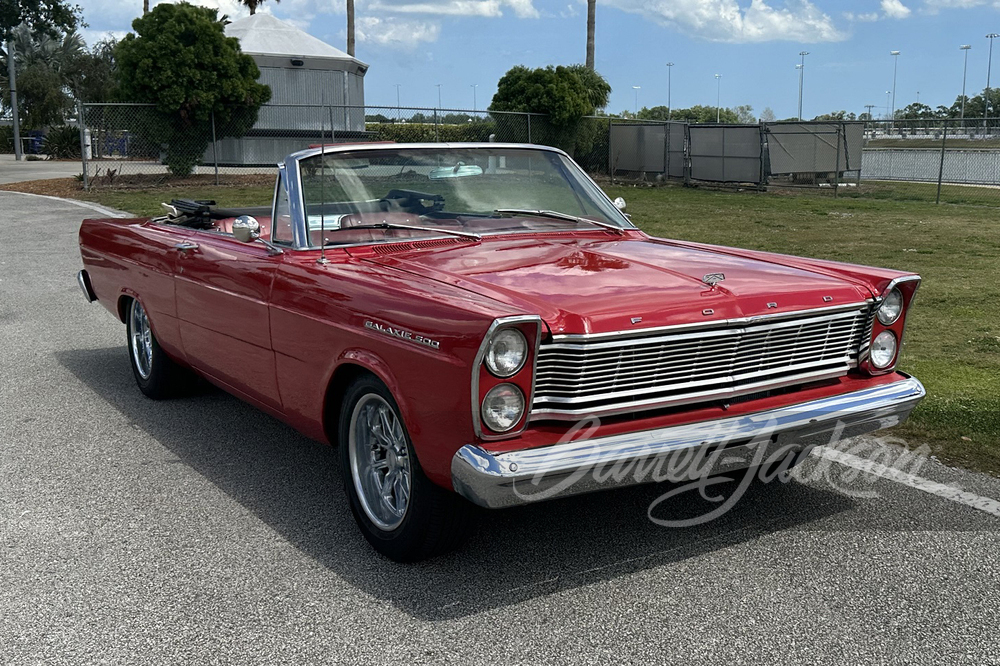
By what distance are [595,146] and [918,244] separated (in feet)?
53.4

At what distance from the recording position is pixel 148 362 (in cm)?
620

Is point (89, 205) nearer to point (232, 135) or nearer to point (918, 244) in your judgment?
point (232, 135)

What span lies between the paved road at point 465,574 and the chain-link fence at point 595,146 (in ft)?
56.6

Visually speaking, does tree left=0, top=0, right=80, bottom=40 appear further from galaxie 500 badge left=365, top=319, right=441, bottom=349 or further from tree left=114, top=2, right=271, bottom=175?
galaxie 500 badge left=365, top=319, right=441, bottom=349

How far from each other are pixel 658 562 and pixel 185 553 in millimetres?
1759

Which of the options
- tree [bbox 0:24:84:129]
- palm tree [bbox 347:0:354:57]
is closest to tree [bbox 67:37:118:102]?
tree [bbox 0:24:84:129]

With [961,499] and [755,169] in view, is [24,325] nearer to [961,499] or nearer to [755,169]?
[961,499]

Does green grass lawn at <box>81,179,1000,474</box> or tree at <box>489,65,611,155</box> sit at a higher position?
tree at <box>489,65,611,155</box>

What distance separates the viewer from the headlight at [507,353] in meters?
3.29

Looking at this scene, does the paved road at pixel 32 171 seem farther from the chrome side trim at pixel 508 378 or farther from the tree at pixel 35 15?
the chrome side trim at pixel 508 378

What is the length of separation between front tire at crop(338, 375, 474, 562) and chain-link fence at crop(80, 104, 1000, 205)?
17834mm

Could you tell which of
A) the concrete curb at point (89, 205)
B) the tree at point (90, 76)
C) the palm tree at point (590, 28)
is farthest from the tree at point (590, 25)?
the tree at point (90, 76)

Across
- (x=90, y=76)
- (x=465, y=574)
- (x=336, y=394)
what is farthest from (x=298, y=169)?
(x=90, y=76)

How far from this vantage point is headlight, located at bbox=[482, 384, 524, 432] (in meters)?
3.31
